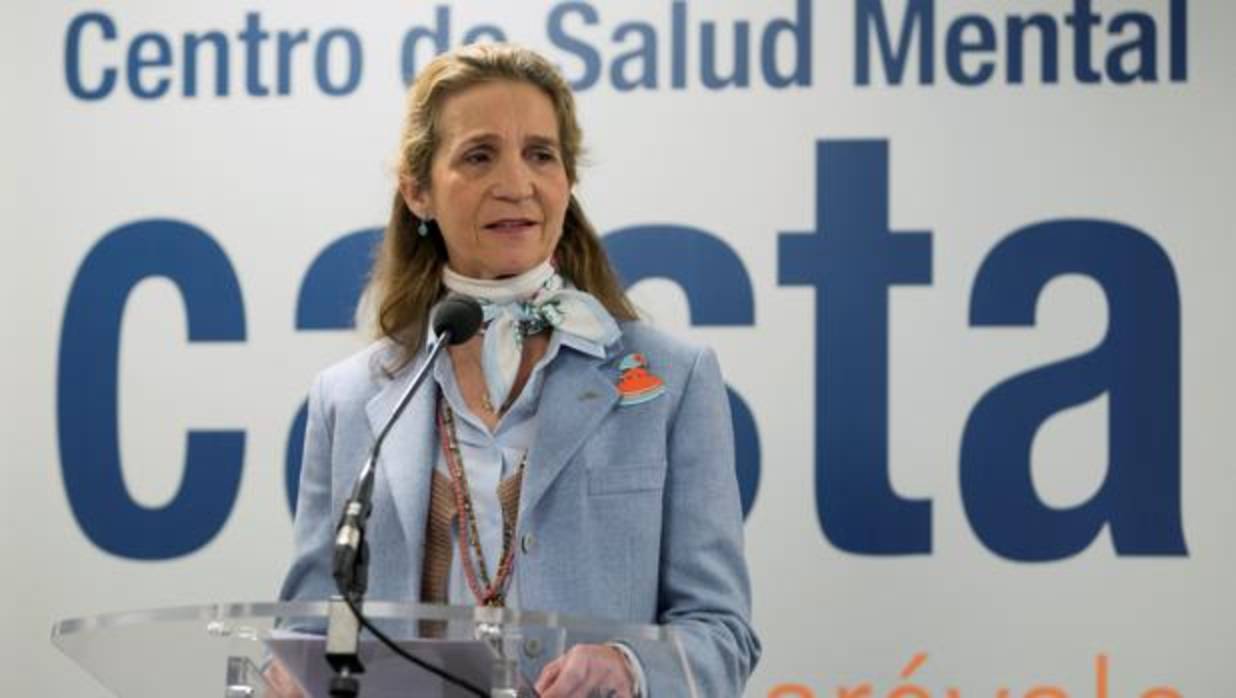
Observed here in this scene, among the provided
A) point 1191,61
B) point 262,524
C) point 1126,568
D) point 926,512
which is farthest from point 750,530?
point 1191,61

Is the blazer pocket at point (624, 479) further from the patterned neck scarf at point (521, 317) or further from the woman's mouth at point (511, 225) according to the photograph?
the woman's mouth at point (511, 225)

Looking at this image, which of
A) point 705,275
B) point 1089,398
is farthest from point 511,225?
point 1089,398

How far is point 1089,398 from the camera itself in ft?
13.0

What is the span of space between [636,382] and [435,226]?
448 mm

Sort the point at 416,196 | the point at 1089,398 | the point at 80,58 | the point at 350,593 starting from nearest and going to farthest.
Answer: the point at 350,593 → the point at 416,196 → the point at 1089,398 → the point at 80,58

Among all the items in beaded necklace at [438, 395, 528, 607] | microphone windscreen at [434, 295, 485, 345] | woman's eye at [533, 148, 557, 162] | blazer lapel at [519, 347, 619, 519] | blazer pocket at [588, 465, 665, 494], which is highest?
woman's eye at [533, 148, 557, 162]

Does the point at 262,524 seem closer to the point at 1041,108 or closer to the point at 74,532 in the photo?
the point at 74,532

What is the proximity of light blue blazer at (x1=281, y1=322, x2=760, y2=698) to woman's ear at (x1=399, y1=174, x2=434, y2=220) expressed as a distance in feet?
0.98

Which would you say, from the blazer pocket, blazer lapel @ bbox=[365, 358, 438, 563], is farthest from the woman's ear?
the blazer pocket

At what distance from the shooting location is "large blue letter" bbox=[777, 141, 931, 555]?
13.0 feet

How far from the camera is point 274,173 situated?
418cm

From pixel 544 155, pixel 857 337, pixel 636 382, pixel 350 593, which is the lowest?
pixel 350 593

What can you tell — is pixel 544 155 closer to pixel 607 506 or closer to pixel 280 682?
Answer: pixel 607 506

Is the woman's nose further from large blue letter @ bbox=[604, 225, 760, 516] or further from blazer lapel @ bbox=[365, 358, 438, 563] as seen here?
large blue letter @ bbox=[604, 225, 760, 516]
